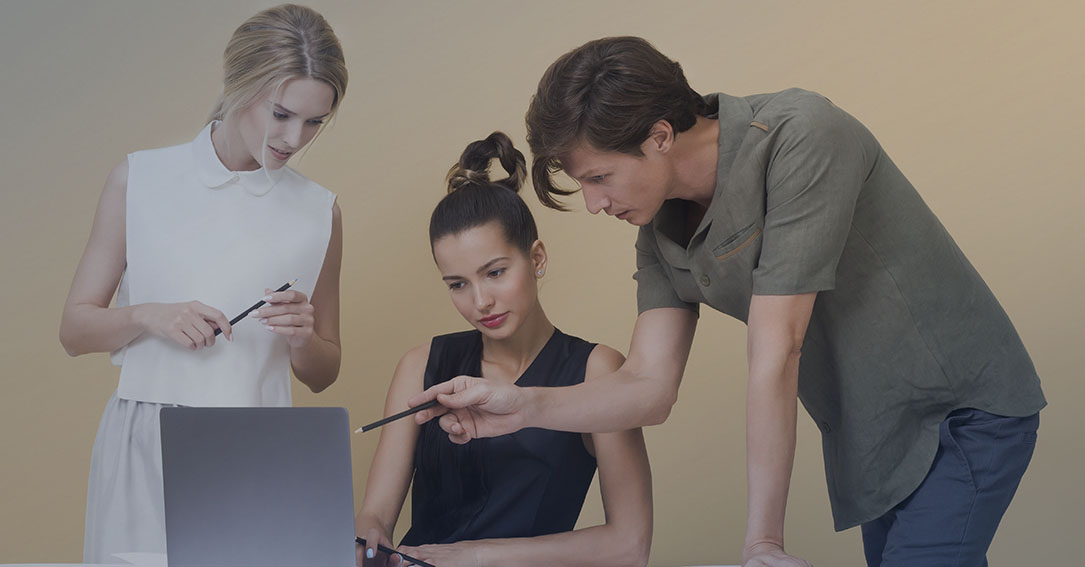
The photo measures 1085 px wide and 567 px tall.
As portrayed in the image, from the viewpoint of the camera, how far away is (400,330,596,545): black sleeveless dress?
5.48ft

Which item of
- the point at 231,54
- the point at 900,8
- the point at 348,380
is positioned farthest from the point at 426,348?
the point at 900,8

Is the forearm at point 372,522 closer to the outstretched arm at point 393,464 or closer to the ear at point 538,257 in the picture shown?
the outstretched arm at point 393,464

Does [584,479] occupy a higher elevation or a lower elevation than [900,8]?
lower

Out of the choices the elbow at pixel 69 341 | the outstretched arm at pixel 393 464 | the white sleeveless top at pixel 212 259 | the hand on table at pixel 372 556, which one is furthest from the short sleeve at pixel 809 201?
the elbow at pixel 69 341

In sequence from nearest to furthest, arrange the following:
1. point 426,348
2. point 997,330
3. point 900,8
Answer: point 997,330
point 426,348
point 900,8

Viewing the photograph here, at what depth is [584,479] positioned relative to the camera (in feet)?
5.71

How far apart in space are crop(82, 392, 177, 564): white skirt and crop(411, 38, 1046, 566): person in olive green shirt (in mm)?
559

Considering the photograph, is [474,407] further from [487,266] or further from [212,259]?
[212,259]

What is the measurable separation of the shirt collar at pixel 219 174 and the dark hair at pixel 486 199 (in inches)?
11.8

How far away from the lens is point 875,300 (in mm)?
1321

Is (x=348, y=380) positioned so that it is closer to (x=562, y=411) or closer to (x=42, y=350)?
(x=42, y=350)

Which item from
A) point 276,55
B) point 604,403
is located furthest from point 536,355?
point 276,55

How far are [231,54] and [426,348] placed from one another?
0.61 metres

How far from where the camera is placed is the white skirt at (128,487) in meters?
1.58
